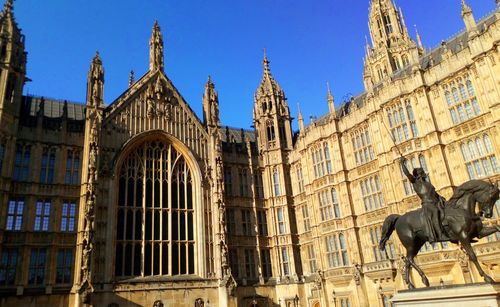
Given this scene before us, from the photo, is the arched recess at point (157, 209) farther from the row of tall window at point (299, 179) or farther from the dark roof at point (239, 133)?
the dark roof at point (239, 133)

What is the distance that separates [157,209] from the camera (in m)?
32.4

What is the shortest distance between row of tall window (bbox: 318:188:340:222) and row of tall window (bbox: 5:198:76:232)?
20435mm

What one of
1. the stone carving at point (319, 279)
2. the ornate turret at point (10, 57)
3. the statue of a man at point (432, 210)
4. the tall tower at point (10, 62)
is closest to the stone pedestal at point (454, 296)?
the statue of a man at point (432, 210)

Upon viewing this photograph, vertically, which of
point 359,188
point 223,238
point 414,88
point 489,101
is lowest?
point 223,238

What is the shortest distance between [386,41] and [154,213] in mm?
50310

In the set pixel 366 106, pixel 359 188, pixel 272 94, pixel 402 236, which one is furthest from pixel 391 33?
pixel 402 236

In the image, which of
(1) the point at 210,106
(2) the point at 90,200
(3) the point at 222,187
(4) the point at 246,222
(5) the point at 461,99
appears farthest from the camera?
(1) the point at 210,106

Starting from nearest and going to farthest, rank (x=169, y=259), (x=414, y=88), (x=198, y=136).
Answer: (x=414, y=88) → (x=169, y=259) → (x=198, y=136)

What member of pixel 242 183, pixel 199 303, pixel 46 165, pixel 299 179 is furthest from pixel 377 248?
pixel 46 165

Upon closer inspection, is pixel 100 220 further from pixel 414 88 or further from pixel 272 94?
pixel 414 88

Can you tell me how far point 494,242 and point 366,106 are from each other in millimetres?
14239

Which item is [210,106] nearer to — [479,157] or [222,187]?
[222,187]

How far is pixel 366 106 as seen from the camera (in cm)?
3244

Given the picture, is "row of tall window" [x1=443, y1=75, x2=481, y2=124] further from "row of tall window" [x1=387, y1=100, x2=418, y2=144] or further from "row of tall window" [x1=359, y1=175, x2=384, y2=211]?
"row of tall window" [x1=359, y1=175, x2=384, y2=211]
